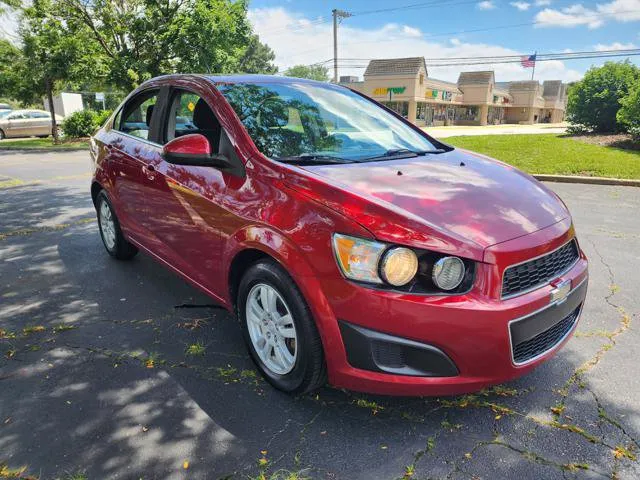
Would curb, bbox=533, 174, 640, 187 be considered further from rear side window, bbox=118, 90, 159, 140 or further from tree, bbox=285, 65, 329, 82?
tree, bbox=285, 65, 329, 82

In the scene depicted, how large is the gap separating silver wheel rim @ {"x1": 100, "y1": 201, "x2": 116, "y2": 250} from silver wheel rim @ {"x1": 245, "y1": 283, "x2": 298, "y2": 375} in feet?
8.37

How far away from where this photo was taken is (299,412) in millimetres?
2514

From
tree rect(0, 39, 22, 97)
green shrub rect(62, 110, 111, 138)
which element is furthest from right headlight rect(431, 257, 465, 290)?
green shrub rect(62, 110, 111, 138)

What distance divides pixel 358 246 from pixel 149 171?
7.07 ft

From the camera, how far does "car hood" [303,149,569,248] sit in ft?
7.29

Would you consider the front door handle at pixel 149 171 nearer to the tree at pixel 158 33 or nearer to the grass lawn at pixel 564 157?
the grass lawn at pixel 564 157

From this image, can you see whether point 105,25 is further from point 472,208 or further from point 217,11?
point 472,208

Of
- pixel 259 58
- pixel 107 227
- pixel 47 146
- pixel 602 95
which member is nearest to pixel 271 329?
pixel 107 227

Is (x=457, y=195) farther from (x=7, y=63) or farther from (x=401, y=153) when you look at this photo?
(x=7, y=63)

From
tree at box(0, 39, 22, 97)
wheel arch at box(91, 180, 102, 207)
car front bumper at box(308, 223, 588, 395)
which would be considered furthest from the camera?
tree at box(0, 39, 22, 97)

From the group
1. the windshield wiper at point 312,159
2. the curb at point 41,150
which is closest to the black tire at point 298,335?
the windshield wiper at point 312,159

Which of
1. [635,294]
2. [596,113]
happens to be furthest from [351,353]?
[596,113]

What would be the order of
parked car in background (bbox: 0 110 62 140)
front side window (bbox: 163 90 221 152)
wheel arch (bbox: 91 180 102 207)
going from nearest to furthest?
front side window (bbox: 163 90 221 152), wheel arch (bbox: 91 180 102 207), parked car in background (bbox: 0 110 62 140)

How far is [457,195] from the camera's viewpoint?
97.4 inches
